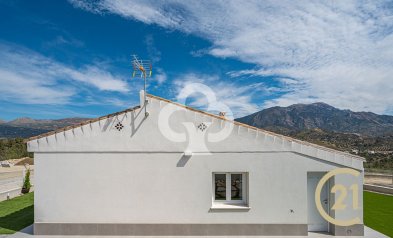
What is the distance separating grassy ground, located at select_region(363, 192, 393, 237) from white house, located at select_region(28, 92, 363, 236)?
1968 mm

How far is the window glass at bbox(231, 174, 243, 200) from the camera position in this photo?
11969 millimetres

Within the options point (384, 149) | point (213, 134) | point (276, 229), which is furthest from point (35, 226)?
point (384, 149)

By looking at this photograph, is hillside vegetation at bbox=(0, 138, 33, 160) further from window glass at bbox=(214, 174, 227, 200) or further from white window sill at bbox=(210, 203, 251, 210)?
white window sill at bbox=(210, 203, 251, 210)

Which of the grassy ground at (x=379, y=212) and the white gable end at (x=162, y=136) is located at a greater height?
the white gable end at (x=162, y=136)

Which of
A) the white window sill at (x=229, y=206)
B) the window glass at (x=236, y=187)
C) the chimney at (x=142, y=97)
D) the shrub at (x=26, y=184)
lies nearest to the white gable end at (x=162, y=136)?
the chimney at (x=142, y=97)

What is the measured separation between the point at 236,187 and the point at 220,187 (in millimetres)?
756

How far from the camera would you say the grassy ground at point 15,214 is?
40.9 feet

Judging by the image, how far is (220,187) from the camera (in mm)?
11977

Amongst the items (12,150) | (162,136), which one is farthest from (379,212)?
(12,150)

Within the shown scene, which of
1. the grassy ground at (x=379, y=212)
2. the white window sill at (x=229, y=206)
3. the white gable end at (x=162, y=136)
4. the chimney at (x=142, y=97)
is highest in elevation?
the chimney at (x=142, y=97)

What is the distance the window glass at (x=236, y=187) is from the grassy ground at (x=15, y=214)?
1032 cm

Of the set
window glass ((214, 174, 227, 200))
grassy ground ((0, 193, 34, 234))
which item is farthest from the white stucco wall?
grassy ground ((0, 193, 34, 234))

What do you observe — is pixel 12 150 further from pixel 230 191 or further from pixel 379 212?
pixel 379 212

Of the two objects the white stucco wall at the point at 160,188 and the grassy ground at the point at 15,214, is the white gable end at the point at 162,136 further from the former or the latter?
the grassy ground at the point at 15,214
